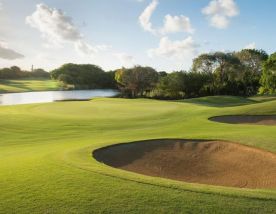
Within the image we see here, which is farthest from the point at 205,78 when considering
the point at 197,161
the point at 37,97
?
the point at 197,161

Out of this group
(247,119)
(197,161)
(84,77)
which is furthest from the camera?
(84,77)

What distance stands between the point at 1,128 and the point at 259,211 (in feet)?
61.5

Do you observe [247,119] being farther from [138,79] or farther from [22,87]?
[22,87]

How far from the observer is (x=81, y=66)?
15038 cm

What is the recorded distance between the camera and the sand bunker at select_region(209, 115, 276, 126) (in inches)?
999

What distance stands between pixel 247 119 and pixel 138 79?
193 ft

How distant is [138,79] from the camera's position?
3314 inches

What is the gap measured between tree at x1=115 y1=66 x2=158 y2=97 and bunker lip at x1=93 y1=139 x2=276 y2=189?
2677 inches

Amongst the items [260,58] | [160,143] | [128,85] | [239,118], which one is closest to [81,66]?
[128,85]

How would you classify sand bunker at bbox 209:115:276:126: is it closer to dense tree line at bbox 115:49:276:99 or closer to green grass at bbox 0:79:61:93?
dense tree line at bbox 115:49:276:99

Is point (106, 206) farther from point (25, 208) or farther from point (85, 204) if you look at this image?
point (25, 208)

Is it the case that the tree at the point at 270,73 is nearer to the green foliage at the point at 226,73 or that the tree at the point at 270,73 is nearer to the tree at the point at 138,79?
the green foliage at the point at 226,73

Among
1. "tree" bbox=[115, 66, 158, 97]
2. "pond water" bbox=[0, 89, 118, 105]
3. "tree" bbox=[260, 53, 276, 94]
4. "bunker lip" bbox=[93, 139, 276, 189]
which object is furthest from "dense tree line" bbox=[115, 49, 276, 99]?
"bunker lip" bbox=[93, 139, 276, 189]

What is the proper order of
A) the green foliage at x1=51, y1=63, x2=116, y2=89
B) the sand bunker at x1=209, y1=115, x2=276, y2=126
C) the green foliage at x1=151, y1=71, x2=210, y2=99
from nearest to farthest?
the sand bunker at x1=209, y1=115, x2=276, y2=126 < the green foliage at x1=151, y1=71, x2=210, y2=99 < the green foliage at x1=51, y1=63, x2=116, y2=89
